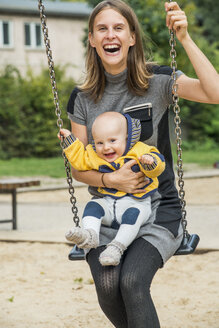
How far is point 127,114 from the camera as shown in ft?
10.8

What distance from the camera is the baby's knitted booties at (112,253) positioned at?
117 inches

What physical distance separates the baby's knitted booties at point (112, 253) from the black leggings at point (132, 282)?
0.07 m

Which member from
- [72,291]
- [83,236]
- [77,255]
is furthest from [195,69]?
[72,291]

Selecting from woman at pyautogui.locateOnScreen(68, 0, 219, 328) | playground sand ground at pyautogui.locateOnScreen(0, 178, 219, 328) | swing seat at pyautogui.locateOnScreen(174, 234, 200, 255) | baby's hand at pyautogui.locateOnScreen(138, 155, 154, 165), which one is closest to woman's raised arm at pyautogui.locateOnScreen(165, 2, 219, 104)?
woman at pyautogui.locateOnScreen(68, 0, 219, 328)

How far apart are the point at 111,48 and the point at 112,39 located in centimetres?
4

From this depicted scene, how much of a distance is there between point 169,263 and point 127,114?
3.45m

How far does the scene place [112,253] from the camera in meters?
2.98

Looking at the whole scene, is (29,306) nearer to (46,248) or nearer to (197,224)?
(46,248)

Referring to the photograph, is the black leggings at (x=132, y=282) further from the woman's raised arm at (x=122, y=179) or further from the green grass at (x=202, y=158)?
the green grass at (x=202, y=158)

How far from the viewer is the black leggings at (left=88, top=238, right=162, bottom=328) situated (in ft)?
9.85

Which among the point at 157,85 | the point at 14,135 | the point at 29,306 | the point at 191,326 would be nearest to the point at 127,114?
the point at 157,85

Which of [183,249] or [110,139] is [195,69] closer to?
[110,139]

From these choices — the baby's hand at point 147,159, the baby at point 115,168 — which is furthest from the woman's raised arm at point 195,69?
the baby's hand at point 147,159

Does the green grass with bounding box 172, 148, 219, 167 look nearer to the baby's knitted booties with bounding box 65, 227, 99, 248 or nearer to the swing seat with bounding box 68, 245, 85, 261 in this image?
the swing seat with bounding box 68, 245, 85, 261
